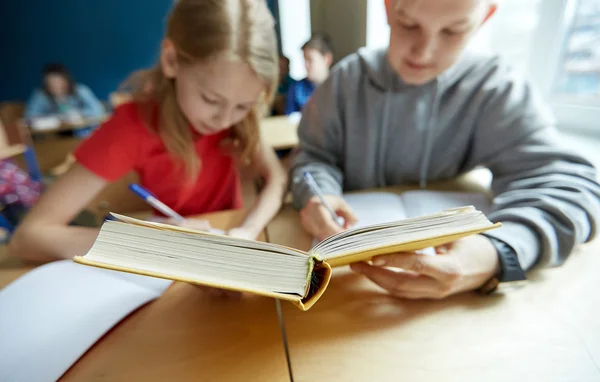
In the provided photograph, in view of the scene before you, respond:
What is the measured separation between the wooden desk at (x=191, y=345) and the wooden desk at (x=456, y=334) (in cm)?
3

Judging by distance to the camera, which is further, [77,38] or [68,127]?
[77,38]

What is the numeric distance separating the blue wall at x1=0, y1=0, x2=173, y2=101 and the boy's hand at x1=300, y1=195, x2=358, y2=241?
3.68 meters

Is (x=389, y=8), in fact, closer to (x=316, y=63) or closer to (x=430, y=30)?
(x=430, y=30)

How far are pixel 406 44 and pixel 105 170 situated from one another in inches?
23.1

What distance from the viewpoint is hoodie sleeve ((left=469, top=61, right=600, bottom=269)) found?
0.52 metres

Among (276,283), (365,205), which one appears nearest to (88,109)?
(365,205)

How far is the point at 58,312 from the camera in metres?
0.44

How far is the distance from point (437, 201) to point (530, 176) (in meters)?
0.16

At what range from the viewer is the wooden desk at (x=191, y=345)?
41 centimetres

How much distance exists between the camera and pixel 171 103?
0.77 metres

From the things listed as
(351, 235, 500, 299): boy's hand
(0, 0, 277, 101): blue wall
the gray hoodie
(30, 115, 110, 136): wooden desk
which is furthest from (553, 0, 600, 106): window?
(0, 0, 277, 101): blue wall

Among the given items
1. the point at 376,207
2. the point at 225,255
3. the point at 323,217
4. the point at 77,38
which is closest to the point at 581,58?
the point at 376,207

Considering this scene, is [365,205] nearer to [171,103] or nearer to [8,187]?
[171,103]

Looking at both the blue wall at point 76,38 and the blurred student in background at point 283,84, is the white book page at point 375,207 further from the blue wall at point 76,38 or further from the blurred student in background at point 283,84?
the blue wall at point 76,38
